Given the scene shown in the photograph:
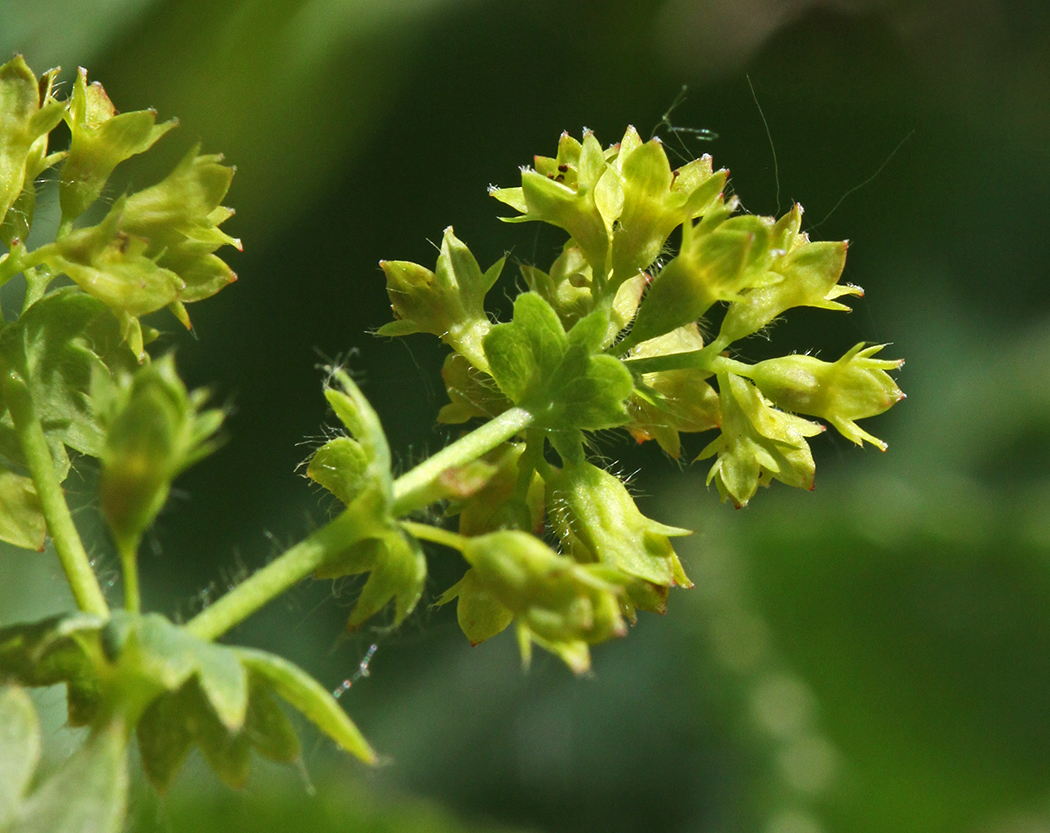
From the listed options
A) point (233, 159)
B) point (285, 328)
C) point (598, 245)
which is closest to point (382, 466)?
point (598, 245)

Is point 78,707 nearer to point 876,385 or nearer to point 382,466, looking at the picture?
point 382,466

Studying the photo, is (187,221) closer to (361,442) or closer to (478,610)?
(361,442)

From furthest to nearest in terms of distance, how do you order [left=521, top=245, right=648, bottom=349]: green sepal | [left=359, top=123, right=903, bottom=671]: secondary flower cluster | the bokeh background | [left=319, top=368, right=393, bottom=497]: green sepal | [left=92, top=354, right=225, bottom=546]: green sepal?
the bokeh background
[left=521, top=245, right=648, bottom=349]: green sepal
[left=359, top=123, right=903, bottom=671]: secondary flower cluster
[left=319, top=368, right=393, bottom=497]: green sepal
[left=92, top=354, right=225, bottom=546]: green sepal

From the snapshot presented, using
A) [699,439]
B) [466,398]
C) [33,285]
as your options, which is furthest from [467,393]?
[699,439]

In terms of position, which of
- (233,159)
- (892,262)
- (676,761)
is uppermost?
(233,159)

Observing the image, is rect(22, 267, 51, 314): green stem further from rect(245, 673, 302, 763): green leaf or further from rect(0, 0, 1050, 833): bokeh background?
rect(0, 0, 1050, 833): bokeh background

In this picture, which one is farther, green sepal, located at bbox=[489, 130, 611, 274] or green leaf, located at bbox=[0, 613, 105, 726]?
green sepal, located at bbox=[489, 130, 611, 274]

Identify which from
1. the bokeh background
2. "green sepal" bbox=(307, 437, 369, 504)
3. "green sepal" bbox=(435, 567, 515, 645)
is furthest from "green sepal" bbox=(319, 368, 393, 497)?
the bokeh background
